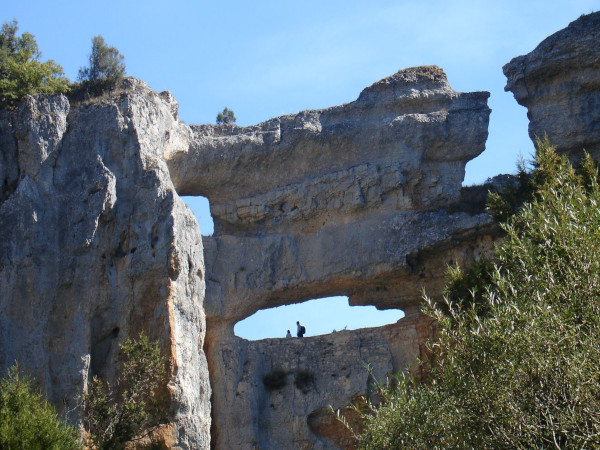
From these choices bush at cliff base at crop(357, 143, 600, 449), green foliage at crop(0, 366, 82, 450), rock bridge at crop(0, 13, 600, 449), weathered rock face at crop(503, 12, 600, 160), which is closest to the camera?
bush at cliff base at crop(357, 143, 600, 449)

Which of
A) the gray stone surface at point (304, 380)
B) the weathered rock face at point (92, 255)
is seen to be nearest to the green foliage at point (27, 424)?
the weathered rock face at point (92, 255)

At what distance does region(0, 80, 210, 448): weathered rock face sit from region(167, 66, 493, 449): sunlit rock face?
177 inches

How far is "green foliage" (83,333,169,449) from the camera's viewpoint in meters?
18.5

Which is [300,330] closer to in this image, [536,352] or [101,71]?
[101,71]

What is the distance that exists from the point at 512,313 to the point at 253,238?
15.1 metres

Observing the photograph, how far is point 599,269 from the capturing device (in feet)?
40.3

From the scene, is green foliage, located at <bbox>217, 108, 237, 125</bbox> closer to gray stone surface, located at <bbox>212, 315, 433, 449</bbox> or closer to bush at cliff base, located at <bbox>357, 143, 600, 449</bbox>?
gray stone surface, located at <bbox>212, 315, 433, 449</bbox>

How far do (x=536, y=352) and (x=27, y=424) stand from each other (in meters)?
8.23

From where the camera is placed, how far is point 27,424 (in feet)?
53.3

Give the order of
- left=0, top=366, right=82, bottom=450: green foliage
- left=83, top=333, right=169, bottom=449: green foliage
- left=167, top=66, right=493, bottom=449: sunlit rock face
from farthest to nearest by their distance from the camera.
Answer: left=167, top=66, right=493, bottom=449: sunlit rock face, left=83, top=333, right=169, bottom=449: green foliage, left=0, top=366, right=82, bottom=450: green foliage

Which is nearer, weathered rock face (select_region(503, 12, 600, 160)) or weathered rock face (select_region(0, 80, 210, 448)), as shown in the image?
weathered rock face (select_region(0, 80, 210, 448))

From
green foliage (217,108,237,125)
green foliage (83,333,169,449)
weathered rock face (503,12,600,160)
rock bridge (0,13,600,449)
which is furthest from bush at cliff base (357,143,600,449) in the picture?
green foliage (217,108,237,125)

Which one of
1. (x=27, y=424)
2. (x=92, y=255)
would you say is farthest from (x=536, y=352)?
(x=92, y=255)

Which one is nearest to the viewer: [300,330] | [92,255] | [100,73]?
[92,255]
